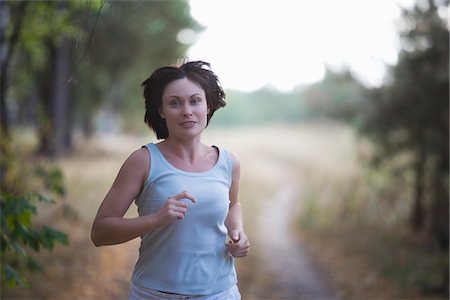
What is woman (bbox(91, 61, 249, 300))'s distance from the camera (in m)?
2.19

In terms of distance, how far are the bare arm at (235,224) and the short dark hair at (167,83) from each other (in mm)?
308

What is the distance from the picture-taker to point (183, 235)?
7.29 feet

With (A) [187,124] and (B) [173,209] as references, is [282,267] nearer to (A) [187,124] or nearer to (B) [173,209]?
(A) [187,124]

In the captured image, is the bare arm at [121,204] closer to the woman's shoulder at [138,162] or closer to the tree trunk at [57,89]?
the woman's shoulder at [138,162]

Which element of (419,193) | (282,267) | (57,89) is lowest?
(282,267)

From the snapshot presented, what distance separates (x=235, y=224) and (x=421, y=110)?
7.00 metres

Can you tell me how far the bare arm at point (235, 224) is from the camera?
233 cm

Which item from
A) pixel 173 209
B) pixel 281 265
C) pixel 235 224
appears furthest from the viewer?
pixel 281 265

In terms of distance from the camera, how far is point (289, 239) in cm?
1148

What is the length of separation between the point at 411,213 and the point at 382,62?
2832mm

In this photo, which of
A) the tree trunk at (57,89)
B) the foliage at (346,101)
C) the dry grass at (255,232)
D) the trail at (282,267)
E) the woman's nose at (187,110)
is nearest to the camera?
the woman's nose at (187,110)

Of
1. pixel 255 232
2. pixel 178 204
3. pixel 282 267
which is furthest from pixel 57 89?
pixel 178 204

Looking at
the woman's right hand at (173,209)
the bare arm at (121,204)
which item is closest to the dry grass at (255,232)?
the bare arm at (121,204)

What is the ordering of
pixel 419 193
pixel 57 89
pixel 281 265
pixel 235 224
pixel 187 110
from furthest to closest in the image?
pixel 57 89
pixel 419 193
pixel 281 265
pixel 235 224
pixel 187 110
